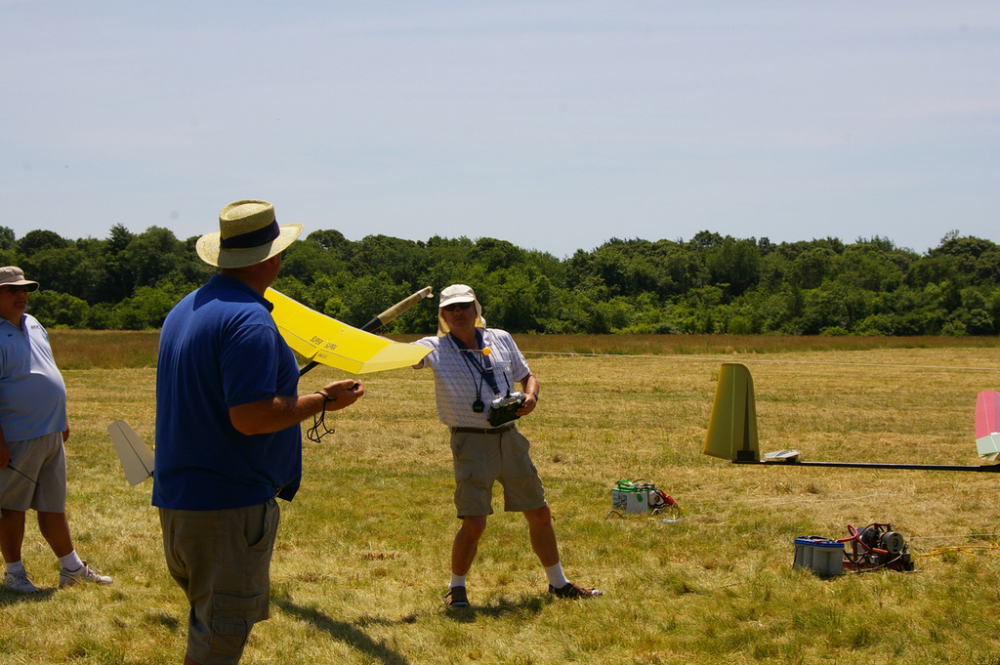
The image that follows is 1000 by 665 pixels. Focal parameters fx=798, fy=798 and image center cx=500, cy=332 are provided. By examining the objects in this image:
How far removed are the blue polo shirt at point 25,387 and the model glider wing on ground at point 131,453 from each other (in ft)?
2.03

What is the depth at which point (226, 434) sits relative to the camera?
2.66 meters

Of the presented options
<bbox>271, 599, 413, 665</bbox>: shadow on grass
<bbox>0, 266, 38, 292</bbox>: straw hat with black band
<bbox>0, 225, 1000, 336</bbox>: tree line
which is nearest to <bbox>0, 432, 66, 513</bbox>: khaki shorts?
<bbox>0, 266, 38, 292</bbox>: straw hat with black band

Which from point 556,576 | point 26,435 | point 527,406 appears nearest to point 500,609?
point 556,576

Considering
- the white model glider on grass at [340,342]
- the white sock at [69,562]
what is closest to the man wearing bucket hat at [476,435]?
the white model glider on grass at [340,342]

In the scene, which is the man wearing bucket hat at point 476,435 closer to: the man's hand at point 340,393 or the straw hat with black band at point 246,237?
the man's hand at point 340,393

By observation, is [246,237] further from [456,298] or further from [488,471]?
[488,471]

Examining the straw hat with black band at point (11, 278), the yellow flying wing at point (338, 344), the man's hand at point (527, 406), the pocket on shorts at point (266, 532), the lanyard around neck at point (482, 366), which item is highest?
the straw hat with black band at point (11, 278)

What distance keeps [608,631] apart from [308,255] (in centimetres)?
7421

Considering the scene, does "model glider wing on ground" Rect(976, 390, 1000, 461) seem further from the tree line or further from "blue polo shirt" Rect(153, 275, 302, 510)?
the tree line

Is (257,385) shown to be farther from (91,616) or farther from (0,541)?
(0,541)

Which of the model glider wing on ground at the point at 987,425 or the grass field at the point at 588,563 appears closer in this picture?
the grass field at the point at 588,563

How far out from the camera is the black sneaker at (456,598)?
15.3 feet

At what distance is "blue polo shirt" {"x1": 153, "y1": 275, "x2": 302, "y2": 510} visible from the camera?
2561 mm

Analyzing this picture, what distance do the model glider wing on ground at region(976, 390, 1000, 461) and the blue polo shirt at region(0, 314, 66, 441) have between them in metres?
5.25
